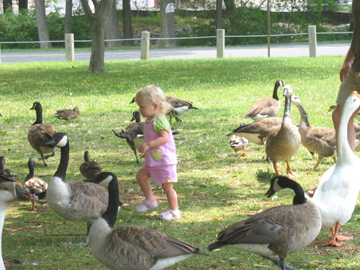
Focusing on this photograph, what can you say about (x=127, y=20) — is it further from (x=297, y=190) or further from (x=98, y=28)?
(x=297, y=190)

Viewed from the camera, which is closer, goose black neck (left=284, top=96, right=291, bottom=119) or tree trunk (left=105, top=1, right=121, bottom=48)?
goose black neck (left=284, top=96, right=291, bottom=119)

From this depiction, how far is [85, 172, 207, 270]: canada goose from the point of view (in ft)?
11.8

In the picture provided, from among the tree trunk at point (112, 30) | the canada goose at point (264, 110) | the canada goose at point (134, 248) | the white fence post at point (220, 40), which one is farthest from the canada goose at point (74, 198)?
the tree trunk at point (112, 30)

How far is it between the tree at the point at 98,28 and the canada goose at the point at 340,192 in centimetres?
1391

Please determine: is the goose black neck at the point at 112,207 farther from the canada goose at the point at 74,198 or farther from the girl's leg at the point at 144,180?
the girl's leg at the point at 144,180

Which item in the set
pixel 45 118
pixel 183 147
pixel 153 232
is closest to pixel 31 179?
pixel 153 232

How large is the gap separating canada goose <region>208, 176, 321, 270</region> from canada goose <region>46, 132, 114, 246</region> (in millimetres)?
1565

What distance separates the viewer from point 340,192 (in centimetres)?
428

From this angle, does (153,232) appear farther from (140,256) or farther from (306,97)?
(306,97)

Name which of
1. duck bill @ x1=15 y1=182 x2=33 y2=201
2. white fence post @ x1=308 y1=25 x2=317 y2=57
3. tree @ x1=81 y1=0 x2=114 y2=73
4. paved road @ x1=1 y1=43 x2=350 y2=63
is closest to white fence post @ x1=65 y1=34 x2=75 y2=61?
paved road @ x1=1 y1=43 x2=350 y2=63

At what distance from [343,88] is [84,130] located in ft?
20.2

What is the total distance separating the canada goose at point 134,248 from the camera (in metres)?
3.61

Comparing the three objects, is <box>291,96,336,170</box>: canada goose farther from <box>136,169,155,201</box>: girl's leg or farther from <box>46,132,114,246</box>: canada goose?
<box>46,132,114,246</box>: canada goose

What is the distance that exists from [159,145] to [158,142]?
0.04m
